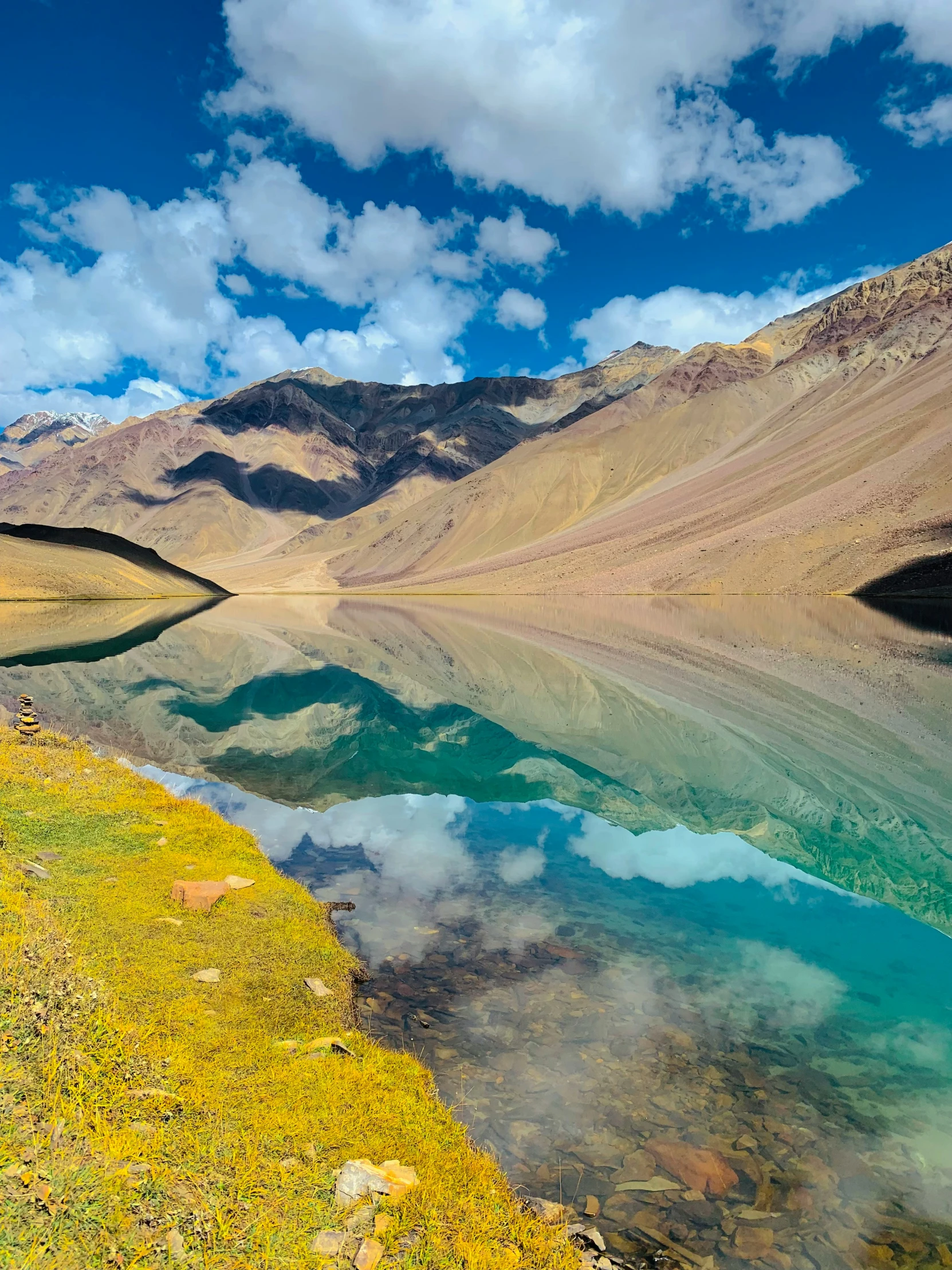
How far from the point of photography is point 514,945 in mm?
10867

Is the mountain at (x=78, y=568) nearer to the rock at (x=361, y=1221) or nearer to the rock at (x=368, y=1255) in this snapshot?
the rock at (x=361, y=1221)

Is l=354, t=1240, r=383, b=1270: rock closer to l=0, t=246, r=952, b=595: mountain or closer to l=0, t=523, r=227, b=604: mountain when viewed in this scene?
l=0, t=523, r=227, b=604: mountain

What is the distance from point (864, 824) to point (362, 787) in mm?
12735

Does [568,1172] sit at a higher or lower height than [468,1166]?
lower

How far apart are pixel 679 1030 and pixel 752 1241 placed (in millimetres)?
2856

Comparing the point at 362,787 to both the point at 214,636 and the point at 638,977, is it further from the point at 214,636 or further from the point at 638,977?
the point at 214,636

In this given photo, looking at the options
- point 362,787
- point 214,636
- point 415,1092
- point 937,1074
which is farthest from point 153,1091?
point 214,636

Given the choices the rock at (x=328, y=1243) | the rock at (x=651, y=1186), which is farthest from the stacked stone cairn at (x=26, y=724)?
the rock at (x=651, y=1186)

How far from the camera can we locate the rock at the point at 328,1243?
15.6 ft

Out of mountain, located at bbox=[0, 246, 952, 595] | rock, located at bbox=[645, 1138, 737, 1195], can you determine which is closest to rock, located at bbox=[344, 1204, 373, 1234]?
rock, located at bbox=[645, 1138, 737, 1195]

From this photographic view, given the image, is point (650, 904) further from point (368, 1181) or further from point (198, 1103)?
point (198, 1103)

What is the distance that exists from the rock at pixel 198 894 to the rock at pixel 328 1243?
6651 millimetres

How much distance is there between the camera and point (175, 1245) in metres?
4.41

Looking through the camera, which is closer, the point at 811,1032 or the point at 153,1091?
the point at 153,1091
